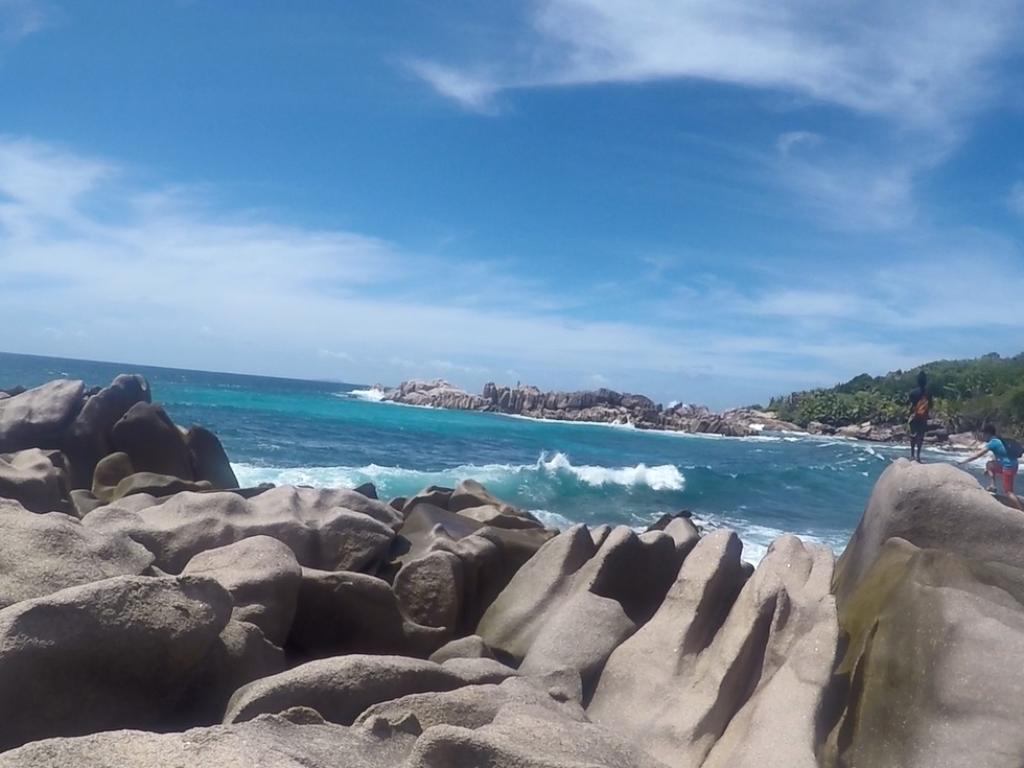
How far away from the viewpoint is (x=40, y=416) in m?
11.8

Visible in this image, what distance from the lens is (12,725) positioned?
329 centimetres

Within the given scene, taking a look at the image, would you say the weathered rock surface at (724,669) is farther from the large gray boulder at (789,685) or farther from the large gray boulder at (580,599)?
the large gray boulder at (580,599)

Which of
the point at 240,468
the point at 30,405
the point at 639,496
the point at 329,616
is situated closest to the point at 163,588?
the point at 329,616

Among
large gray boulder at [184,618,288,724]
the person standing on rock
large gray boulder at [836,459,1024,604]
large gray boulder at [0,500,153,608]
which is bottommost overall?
large gray boulder at [184,618,288,724]

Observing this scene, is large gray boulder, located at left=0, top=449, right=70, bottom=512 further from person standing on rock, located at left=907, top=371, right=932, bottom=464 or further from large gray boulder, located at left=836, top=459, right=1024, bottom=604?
person standing on rock, located at left=907, top=371, right=932, bottom=464

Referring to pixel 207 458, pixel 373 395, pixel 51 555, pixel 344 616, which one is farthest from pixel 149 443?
pixel 373 395

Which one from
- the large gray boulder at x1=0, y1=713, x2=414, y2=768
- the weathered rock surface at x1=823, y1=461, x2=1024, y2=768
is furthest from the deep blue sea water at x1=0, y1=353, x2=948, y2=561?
the large gray boulder at x1=0, y1=713, x2=414, y2=768

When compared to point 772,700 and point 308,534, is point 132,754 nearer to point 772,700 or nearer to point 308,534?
point 772,700

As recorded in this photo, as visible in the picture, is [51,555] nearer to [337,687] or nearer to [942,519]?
[337,687]

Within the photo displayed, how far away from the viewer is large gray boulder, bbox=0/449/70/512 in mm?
7180

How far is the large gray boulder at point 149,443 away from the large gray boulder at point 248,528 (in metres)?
4.84

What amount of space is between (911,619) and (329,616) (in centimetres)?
304

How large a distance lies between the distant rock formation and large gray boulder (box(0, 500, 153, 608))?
251 feet

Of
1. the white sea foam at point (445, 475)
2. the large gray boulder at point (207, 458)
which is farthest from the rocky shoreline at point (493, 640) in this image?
the white sea foam at point (445, 475)
